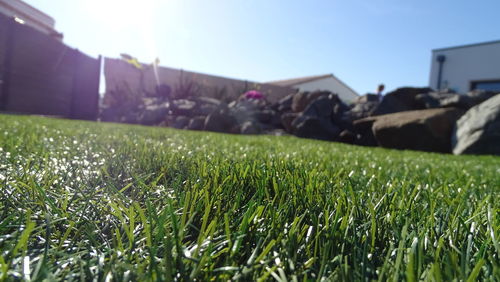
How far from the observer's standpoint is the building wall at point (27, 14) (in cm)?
928

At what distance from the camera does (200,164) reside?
1533 millimetres

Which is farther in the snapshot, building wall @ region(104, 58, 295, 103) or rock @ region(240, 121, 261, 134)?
building wall @ region(104, 58, 295, 103)

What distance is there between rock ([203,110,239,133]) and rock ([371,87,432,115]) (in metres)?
4.44

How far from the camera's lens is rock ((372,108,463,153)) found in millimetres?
7000

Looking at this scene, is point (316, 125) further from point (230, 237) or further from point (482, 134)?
point (230, 237)

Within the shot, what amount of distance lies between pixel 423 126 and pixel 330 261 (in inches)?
291

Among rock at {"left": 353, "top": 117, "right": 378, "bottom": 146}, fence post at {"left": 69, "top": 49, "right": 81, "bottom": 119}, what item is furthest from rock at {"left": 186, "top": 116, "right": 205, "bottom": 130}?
fence post at {"left": 69, "top": 49, "right": 81, "bottom": 119}

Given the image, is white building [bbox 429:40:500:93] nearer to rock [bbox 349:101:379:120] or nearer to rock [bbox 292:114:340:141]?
rock [bbox 349:101:379:120]

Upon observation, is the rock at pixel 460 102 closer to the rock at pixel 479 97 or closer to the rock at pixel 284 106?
the rock at pixel 479 97

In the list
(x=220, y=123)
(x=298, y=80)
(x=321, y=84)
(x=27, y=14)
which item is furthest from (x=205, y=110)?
(x=321, y=84)

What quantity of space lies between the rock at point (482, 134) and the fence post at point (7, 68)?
41.3 feet

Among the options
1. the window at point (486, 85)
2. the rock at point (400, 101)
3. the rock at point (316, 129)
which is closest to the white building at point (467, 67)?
the window at point (486, 85)

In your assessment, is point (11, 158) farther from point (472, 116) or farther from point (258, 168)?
point (472, 116)

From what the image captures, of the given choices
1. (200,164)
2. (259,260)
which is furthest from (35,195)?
(259,260)
